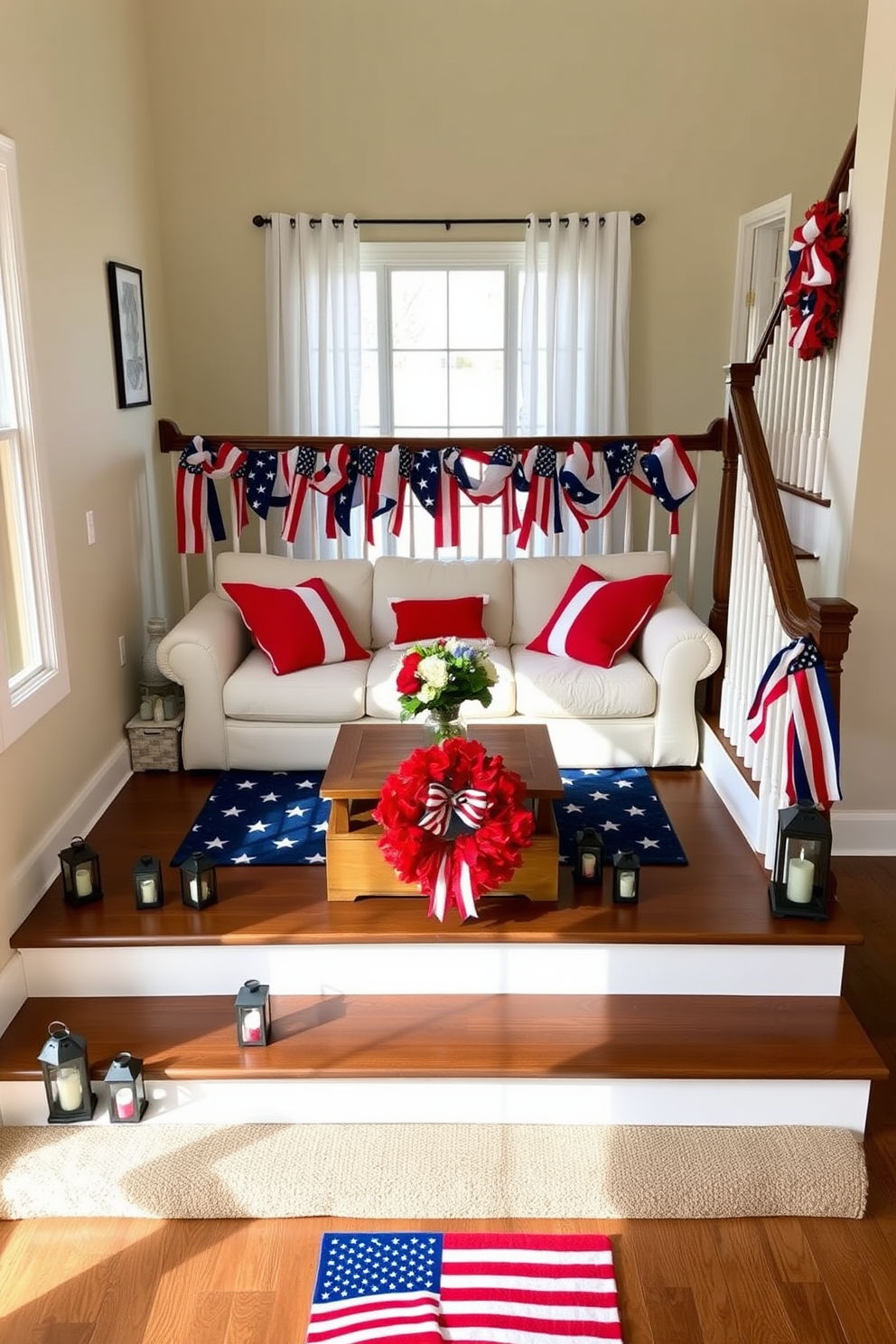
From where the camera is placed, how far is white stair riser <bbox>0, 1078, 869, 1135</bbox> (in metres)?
2.82

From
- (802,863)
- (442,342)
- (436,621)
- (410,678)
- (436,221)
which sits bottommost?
(802,863)

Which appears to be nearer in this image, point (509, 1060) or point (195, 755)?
point (509, 1060)

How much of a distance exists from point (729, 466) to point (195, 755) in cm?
243

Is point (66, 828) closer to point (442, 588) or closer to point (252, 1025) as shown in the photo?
point (252, 1025)

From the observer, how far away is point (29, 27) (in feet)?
11.3

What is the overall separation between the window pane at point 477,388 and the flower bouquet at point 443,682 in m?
2.86

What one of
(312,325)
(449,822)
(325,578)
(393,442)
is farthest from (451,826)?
(312,325)

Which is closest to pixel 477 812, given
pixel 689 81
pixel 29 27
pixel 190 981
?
pixel 190 981

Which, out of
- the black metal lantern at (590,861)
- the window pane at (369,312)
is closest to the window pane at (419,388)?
the window pane at (369,312)

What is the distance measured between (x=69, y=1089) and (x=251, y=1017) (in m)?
0.47

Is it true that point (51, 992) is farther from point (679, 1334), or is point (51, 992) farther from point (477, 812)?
point (679, 1334)

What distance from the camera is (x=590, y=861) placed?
337 cm

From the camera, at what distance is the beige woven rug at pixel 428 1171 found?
263 cm

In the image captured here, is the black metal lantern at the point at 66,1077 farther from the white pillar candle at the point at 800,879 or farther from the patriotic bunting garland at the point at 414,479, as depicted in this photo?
the patriotic bunting garland at the point at 414,479
